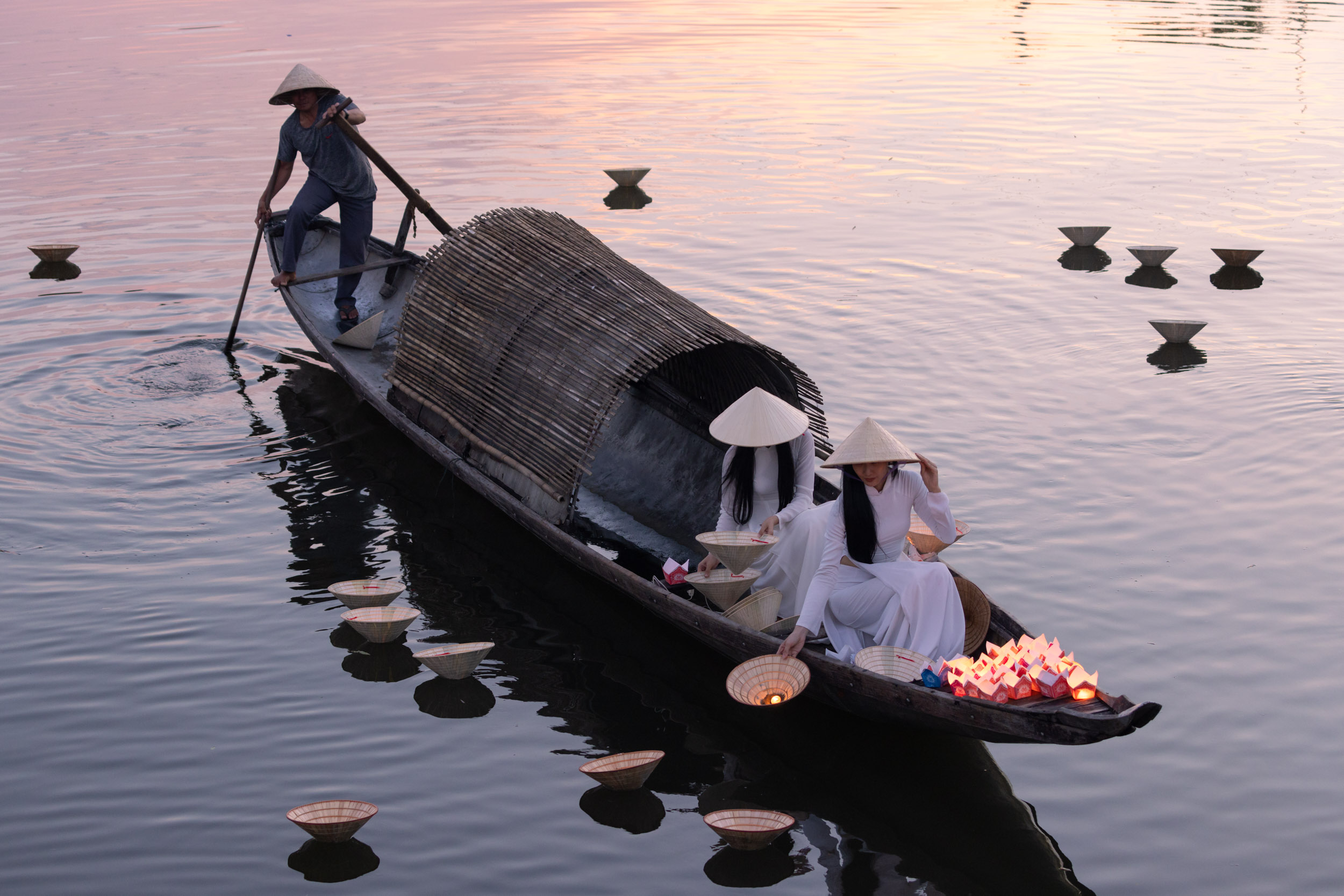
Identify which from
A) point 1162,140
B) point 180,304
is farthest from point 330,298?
point 1162,140

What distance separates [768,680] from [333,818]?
1.88 m

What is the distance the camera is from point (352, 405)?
31.7 feet

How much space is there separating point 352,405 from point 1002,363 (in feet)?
17.1

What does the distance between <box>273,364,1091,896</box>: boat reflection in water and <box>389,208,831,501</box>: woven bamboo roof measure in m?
0.68

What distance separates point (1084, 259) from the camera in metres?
12.4

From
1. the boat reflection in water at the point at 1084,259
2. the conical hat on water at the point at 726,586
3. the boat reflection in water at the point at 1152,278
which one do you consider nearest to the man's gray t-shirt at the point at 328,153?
the conical hat on water at the point at 726,586

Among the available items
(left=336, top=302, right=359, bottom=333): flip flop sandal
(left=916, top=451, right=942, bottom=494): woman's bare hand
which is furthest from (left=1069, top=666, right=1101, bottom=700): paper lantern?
(left=336, top=302, right=359, bottom=333): flip flop sandal

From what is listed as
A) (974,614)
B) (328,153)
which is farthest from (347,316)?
(974,614)

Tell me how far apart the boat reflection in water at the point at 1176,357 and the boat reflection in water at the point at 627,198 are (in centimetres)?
663

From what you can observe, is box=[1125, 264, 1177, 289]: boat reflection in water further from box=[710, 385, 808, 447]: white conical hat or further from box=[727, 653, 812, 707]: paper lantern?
box=[727, 653, 812, 707]: paper lantern

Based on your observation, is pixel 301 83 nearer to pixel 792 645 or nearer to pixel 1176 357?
pixel 792 645

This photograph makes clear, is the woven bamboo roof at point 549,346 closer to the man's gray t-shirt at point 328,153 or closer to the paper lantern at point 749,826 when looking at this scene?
the man's gray t-shirt at point 328,153

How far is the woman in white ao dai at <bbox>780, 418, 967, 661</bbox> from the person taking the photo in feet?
17.9

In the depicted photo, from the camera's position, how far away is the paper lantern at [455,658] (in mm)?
5992
